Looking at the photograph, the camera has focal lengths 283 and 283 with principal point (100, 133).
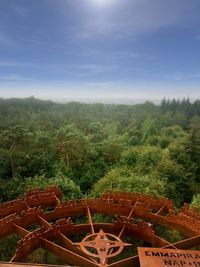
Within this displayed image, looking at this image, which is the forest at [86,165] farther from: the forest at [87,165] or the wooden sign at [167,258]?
the wooden sign at [167,258]

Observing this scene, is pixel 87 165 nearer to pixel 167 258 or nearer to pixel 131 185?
pixel 131 185

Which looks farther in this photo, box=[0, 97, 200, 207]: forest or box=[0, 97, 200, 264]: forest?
box=[0, 97, 200, 207]: forest

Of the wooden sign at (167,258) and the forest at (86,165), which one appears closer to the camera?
the wooden sign at (167,258)

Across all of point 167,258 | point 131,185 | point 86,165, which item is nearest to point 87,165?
point 86,165

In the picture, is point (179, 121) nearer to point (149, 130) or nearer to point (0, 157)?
point (149, 130)

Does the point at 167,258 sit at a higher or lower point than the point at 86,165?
higher

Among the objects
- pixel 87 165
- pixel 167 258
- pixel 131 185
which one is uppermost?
pixel 167 258

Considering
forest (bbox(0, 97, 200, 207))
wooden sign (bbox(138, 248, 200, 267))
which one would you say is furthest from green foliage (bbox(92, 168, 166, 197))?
wooden sign (bbox(138, 248, 200, 267))

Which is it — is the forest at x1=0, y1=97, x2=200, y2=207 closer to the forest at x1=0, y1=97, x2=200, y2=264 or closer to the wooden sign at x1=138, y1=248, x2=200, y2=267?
the forest at x1=0, y1=97, x2=200, y2=264

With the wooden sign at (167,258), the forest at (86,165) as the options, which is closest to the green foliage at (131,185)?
the forest at (86,165)
